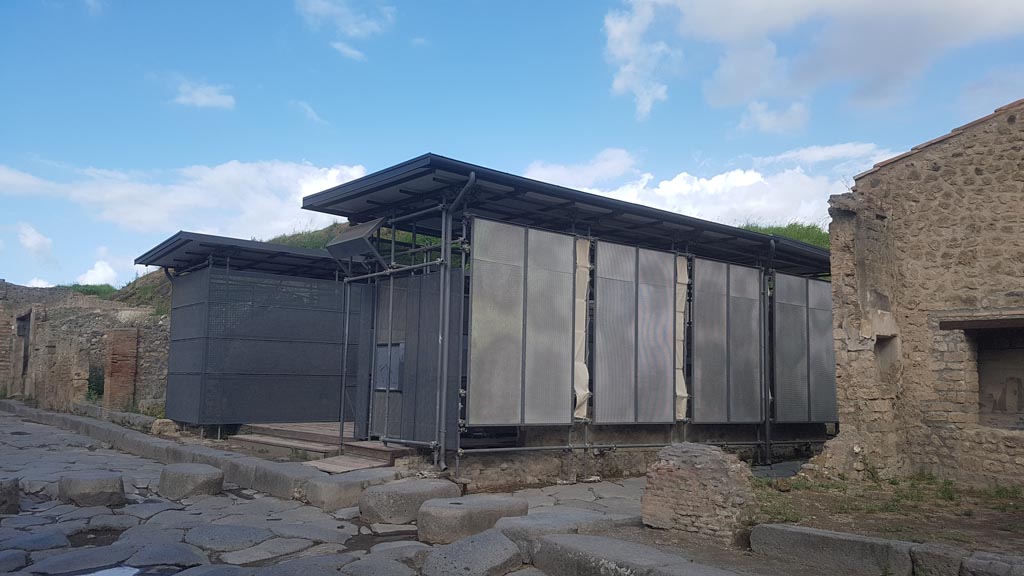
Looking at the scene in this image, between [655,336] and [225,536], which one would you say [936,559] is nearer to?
[225,536]

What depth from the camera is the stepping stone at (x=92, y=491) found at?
8148 millimetres

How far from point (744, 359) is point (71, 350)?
657 inches

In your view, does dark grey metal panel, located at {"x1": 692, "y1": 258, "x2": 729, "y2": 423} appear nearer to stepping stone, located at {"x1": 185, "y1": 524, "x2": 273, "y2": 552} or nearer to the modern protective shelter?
the modern protective shelter

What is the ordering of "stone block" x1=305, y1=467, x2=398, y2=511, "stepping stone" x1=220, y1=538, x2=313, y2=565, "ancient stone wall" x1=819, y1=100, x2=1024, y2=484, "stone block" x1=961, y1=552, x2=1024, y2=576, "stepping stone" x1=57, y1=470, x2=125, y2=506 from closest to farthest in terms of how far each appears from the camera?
"stone block" x1=961, y1=552, x2=1024, y2=576, "stepping stone" x1=220, y1=538, x2=313, y2=565, "stepping stone" x1=57, y1=470, x2=125, y2=506, "stone block" x1=305, y1=467, x2=398, y2=511, "ancient stone wall" x1=819, y1=100, x2=1024, y2=484

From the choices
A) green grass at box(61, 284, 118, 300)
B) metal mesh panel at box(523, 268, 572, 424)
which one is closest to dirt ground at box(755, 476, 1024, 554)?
metal mesh panel at box(523, 268, 572, 424)

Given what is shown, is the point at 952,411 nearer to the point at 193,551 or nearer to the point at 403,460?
the point at 403,460

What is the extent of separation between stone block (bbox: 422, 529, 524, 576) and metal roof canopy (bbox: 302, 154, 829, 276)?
4.64 meters

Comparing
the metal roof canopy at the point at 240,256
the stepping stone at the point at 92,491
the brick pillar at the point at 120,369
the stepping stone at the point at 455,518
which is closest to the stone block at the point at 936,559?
the stepping stone at the point at 455,518

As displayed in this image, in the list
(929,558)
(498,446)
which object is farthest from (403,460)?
(929,558)

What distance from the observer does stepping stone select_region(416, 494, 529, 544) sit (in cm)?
699

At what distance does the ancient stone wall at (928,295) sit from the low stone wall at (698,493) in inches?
137

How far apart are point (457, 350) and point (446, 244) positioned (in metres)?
1.39

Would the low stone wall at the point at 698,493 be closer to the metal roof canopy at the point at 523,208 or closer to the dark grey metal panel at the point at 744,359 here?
the metal roof canopy at the point at 523,208

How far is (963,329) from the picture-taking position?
368 inches
